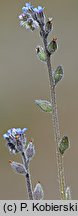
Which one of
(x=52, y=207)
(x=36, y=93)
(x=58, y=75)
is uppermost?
(x=36, y=93)

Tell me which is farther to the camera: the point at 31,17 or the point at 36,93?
the point at 36,93

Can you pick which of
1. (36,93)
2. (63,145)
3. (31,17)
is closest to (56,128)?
(63,145)

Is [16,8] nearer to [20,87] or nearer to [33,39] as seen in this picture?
[33,39]

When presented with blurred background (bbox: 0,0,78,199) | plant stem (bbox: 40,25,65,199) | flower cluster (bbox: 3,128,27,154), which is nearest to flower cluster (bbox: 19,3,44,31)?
plant stem (bbox: 40,25,65,199)

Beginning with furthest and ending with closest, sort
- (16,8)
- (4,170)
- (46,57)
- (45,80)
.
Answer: (16,8)
(45,80)
(4,170)
(46,57)

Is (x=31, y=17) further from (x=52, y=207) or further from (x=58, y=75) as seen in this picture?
(x=52, y=207)

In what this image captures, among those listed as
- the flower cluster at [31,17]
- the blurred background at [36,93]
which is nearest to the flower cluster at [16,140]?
the flower cluster at [31,17]

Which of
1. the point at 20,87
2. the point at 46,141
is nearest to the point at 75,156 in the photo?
the point at 46,141

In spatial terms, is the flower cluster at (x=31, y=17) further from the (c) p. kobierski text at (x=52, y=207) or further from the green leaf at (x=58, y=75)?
the (c) p. kobierski text at (x=52, y=207)

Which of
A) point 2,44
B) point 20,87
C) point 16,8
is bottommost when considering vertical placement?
point 20,87
